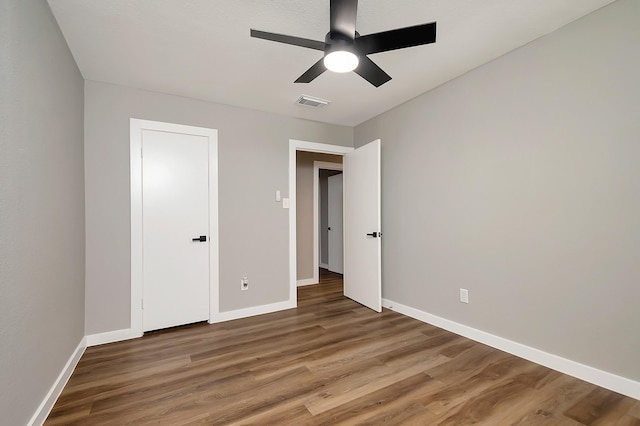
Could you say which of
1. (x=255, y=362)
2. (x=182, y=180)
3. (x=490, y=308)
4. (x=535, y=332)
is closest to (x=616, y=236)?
(x=535, y=332)

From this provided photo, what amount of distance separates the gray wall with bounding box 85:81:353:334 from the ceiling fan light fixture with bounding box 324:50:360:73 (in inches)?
73.7

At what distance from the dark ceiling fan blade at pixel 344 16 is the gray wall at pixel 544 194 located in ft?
5.39

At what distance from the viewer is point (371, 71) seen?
194cm

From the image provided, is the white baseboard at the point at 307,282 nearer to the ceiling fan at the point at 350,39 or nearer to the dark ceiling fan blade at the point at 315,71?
the dark ceiling fan blade at the point at 315,71

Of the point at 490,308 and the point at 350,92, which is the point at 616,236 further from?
the point at 350,92

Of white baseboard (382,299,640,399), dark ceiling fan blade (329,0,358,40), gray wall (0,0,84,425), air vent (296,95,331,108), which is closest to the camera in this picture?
gray wall (0,0,84,425)

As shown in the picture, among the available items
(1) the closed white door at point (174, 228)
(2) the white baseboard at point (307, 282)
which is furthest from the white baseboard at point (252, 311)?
(2) the white baseboard at point (307, 282)

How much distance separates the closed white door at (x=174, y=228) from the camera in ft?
9.45

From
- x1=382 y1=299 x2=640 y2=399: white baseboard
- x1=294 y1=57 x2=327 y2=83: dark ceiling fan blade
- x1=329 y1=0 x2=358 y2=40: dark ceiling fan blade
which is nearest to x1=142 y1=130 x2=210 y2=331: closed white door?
x1=294 y1=57 x2=327 y2=83: dark ceiling fan blade

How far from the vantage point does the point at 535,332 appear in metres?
2.20

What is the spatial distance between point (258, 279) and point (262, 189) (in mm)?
1133

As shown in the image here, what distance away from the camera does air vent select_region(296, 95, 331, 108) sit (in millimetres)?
3109

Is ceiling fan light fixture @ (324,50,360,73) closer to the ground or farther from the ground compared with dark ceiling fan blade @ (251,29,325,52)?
closer to the ground

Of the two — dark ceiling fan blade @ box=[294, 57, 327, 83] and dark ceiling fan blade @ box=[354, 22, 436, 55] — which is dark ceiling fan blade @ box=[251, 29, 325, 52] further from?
dark ceiling fan blade @ box=[354, 22, 436, 55]
